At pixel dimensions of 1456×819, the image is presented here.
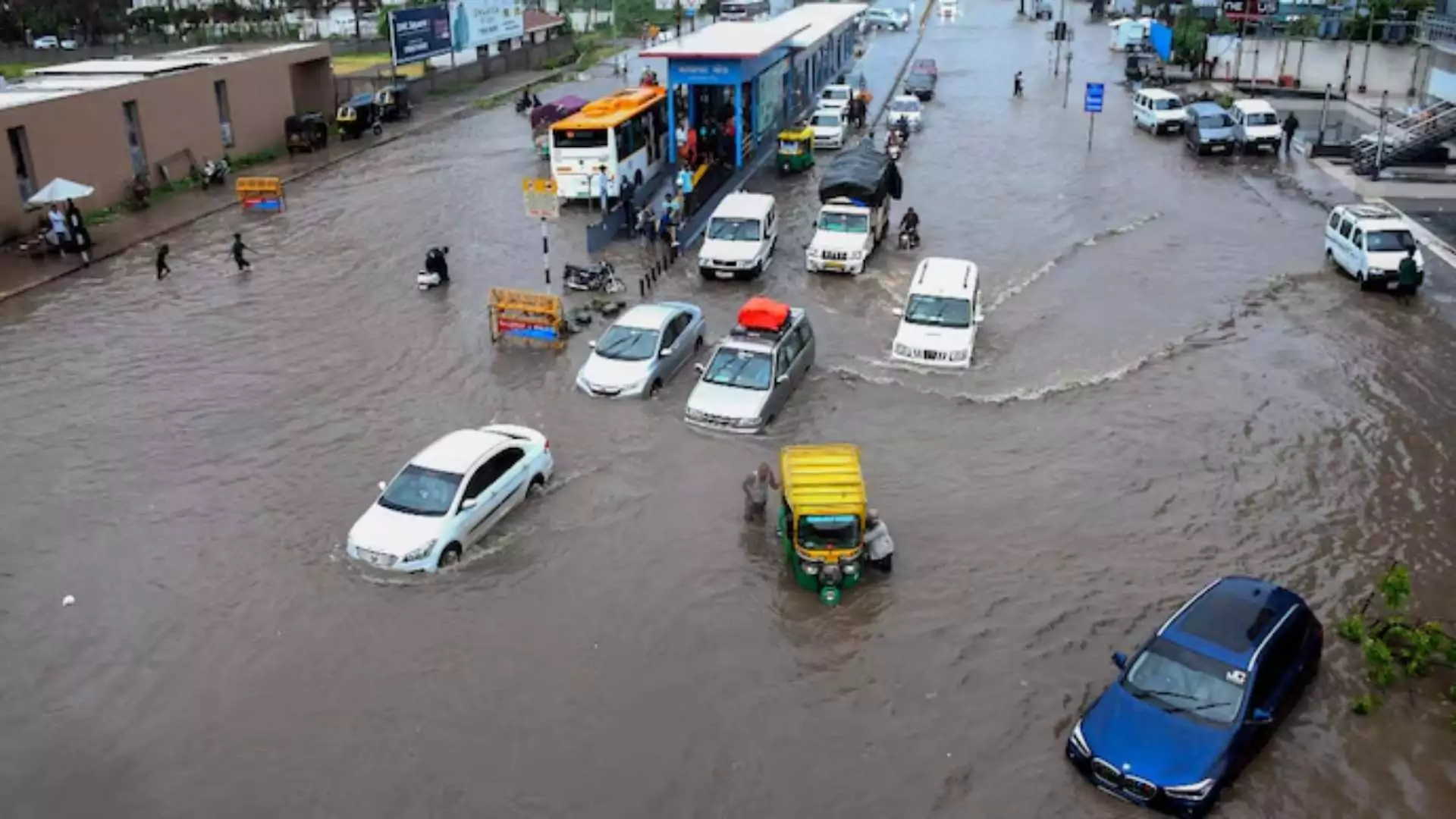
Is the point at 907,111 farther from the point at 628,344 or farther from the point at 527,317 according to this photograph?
the point at 628,344

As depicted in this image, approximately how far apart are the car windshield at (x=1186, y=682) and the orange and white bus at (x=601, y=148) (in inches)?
963

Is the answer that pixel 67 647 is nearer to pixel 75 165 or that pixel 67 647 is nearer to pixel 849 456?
pixel 849 456

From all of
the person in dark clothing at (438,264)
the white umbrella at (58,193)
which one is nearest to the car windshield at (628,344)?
the person in dark clothing at (438,264)

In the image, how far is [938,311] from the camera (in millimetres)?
22625

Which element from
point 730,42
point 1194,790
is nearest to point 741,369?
point 1194,790

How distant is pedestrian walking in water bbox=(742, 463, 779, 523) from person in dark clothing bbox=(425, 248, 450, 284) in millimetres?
13775

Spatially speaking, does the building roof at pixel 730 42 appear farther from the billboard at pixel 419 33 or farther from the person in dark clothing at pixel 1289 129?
the person in dark clothing at pixel 1289 129

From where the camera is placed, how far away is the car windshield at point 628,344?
21.0 meters

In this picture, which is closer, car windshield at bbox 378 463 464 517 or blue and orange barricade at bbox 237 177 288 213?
car windshield at bbox 378 463 464 517

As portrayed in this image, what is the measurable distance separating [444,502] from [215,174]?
27.6m

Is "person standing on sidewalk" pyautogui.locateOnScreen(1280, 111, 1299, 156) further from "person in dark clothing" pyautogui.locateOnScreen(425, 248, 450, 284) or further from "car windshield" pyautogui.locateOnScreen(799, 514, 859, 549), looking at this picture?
"car windshield" pyautogui.locateOnScreen(799, 514, 859, 549)

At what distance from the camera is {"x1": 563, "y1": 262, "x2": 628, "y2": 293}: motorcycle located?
2661 centimetres

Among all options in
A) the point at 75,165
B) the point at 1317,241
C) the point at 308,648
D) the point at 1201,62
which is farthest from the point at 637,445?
the point at 1201,62

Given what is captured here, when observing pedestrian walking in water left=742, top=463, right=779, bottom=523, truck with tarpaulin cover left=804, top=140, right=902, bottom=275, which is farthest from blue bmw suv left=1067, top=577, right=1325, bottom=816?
truck with tarpaulin cover left=804, top=140, right=902, bottom=275
